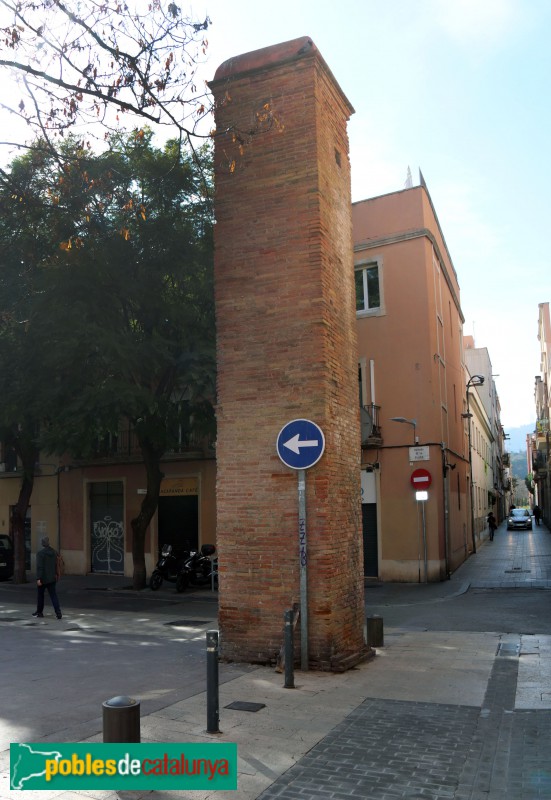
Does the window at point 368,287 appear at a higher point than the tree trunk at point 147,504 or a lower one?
higher

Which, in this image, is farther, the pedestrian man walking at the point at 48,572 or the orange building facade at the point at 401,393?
the orange building facade at the point at 401,393

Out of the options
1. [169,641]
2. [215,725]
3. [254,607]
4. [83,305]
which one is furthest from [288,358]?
[83,305]

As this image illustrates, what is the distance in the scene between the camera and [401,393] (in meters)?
21.1

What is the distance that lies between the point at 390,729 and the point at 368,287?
17197 mm

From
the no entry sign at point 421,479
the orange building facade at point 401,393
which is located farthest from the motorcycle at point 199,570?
the no entry sign at point 421,479

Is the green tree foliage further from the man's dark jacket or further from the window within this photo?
the window

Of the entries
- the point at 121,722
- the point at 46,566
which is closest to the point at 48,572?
the point at 46,566

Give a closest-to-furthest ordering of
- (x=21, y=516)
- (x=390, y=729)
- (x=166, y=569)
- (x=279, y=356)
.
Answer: (x=390, y=729)
(x=279, y=356)
(x=166, y=569)
(x=21, y=516)

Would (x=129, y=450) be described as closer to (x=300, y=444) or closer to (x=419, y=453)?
(x=419, y=453)

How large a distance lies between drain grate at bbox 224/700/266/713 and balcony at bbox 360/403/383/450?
1398 centimetres

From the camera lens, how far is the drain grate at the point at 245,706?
22.7 ft

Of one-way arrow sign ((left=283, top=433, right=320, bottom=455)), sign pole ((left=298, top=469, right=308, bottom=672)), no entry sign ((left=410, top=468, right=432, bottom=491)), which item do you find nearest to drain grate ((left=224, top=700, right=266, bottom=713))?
sign pole ((left=298, top=469, right=308, bottom=672))

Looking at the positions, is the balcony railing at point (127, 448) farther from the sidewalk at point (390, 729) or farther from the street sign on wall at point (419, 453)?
the sidewalk at point (390, 729)

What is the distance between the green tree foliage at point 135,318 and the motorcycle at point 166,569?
335 centimetres
